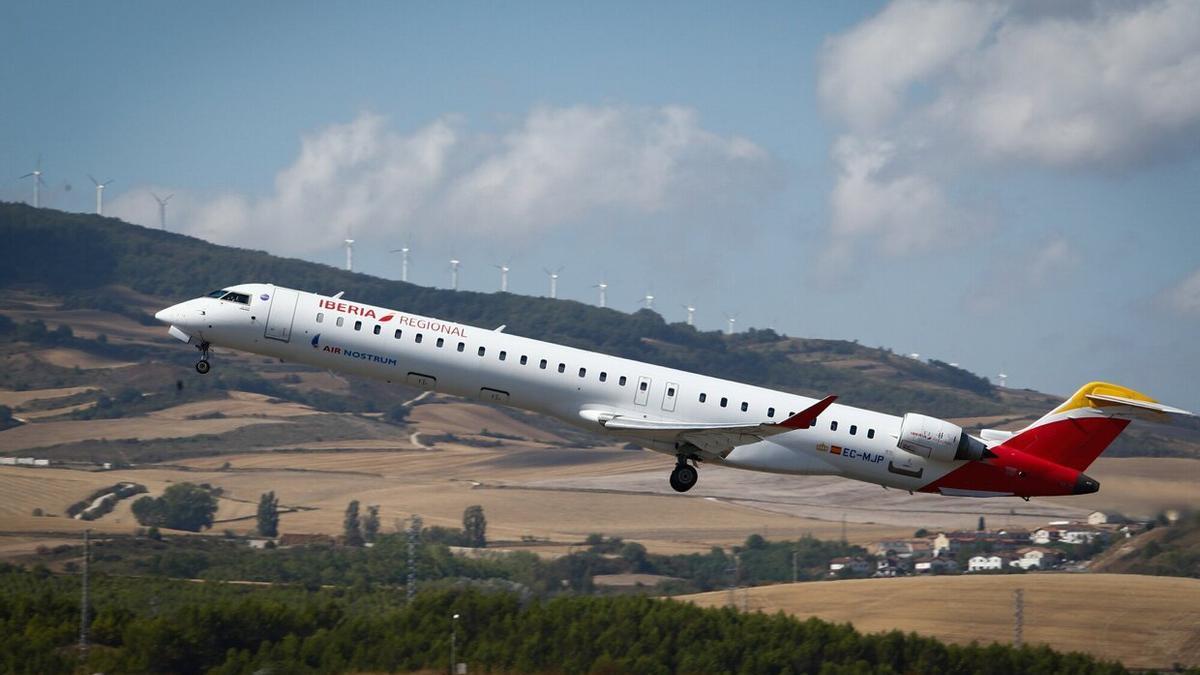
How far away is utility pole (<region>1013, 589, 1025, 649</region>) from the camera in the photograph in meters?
68.3

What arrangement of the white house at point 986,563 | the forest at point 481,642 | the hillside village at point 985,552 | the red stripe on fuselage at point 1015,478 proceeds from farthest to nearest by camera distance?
the white house at point 986,563 → the hillside village at point 985,552 → the forest at point 481,642 → the red stripe on fuselage at point 1015,478

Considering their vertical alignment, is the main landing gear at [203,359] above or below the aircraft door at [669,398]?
above

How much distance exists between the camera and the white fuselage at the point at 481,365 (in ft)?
127

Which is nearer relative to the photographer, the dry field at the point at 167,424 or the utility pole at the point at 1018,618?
the utility pole at the point at 1018,618

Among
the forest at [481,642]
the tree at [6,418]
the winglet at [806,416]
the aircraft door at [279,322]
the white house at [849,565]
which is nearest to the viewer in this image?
the winglet at [806,416]

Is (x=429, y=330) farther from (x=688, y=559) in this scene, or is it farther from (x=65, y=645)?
(x=688, y=559)

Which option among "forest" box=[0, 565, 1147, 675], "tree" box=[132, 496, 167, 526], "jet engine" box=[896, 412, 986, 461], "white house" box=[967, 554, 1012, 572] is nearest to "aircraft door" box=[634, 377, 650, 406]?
"jet engine" box=[896, 412, 986, 461]

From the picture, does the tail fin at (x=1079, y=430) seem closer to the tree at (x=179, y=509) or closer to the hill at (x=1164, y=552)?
the hill at (x=1164, y=552)

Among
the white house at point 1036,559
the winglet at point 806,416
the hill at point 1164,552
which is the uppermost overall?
the winglet at point 806,416

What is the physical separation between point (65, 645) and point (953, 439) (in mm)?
37783

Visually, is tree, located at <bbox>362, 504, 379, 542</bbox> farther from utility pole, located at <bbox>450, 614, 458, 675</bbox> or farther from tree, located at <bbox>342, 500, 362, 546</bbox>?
utility pole, located at <bbox>450, 614, 458, 675</bbox>

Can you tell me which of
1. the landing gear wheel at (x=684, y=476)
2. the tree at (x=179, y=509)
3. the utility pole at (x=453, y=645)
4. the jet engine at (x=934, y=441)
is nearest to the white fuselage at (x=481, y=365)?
the landing gear wheel at (x=684, y=476)

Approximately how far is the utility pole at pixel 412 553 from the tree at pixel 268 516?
11243mm

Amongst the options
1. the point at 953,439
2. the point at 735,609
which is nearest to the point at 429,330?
the point at 953,439
